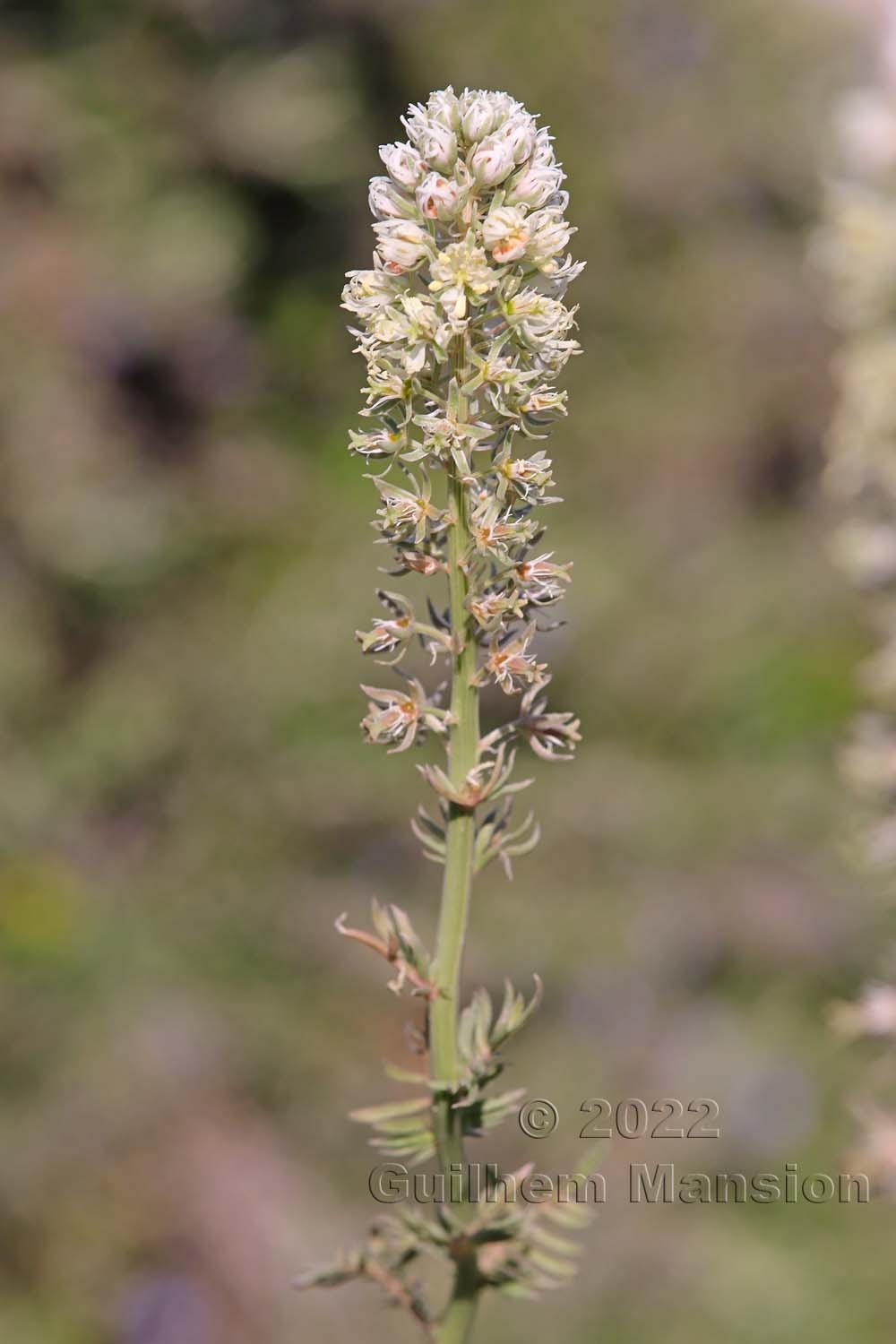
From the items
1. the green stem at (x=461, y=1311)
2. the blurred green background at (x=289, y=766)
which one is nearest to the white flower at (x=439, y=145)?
the green stem at (x=461, y=1311)

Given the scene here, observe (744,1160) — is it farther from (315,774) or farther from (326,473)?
(326,473)

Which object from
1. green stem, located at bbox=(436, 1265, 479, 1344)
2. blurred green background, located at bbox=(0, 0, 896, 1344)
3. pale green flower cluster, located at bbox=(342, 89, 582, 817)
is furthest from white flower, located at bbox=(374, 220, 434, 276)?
blurred green background, located at bbox=(0, 0, 896, 1344)

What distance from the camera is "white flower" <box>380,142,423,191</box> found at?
1.16 meters

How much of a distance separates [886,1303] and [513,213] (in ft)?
16.8

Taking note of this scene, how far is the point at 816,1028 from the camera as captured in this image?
6.43 metres

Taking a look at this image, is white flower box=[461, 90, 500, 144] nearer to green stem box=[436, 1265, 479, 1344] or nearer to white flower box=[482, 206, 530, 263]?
white flower box=[482, 206, 530, 263]

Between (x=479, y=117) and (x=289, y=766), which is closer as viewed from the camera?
(x=479, y=117)

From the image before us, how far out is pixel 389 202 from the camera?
117cm

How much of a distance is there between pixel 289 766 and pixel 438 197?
5.68 meters

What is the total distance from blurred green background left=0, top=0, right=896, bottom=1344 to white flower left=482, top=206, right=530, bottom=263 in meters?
4.79

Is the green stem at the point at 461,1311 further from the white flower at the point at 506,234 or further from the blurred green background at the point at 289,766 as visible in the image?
the blurred green background at the point at 289,766

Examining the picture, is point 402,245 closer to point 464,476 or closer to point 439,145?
point 439,145

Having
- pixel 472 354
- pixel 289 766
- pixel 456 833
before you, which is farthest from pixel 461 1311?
pixel 289 766

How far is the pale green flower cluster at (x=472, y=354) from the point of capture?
Result: 111 cm
